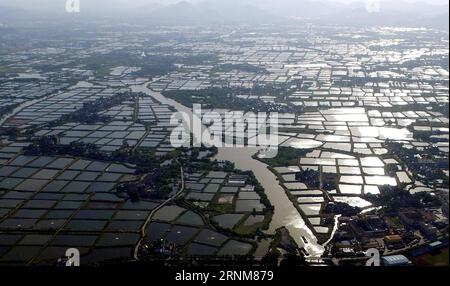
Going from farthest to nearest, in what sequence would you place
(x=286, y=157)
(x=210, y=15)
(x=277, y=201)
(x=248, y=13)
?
(x=248, y=13) < (x=210, y=15) < (x=286, y=157) < (x=277, y=201)

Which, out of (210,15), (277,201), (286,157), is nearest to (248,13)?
(210,15)

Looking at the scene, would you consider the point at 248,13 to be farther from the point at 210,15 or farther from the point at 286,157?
the point at 286,157

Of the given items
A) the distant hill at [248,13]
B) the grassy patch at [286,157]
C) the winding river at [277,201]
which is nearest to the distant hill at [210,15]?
the distant hill at [248,13]

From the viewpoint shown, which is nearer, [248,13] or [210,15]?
[210,15]

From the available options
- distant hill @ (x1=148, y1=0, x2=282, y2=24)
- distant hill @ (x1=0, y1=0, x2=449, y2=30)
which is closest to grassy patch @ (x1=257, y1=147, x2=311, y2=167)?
distant hill @ (x1=0, y1=0, x2=449, y2=30)

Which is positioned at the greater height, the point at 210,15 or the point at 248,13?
the point at 248,13

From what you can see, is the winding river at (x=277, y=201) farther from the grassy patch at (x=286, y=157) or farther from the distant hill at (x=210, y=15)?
the distant hill at (x=210, y=15)

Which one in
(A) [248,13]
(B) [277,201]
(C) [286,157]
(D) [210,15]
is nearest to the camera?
(B) [277,201]

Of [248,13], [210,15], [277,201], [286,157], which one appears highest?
[248,13]

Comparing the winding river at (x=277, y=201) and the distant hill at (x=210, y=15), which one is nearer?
the winding river at (x=277, y=201)

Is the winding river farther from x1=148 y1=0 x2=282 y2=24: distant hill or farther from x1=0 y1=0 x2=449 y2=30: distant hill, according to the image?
x1=148 y1=0 x2=282 y2=24: distant hill
